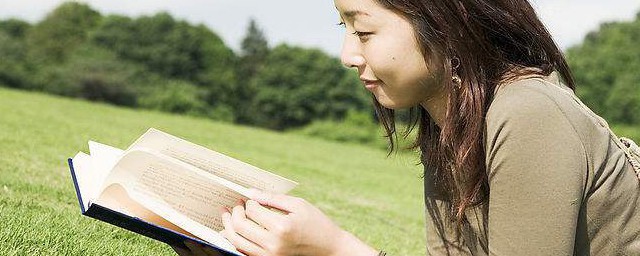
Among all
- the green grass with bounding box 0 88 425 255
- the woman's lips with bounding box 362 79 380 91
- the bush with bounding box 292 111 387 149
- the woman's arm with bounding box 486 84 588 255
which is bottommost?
the bush with bounding box 292 111 387 149

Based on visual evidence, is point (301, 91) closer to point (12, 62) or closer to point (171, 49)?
point (171, 49)

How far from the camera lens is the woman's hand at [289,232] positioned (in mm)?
1772

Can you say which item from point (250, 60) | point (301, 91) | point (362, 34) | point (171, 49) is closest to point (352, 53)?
point (362, 34)

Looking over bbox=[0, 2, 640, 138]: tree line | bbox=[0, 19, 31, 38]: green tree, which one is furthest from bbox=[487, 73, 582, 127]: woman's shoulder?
bbox=[0, 19, 31, 38]: green tree

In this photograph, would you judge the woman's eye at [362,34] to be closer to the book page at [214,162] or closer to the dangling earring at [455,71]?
the dangling earring at [455,71]

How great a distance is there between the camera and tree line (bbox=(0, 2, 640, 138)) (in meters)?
54.5

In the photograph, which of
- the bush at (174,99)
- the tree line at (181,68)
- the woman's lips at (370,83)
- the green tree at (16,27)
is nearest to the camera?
the woman's lips at (370,83)

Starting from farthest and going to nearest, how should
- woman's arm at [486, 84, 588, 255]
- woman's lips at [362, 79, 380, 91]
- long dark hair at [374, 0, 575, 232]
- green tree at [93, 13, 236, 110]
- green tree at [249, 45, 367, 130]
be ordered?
1. green tree at [93, 13, 236, 110]
2. green tree at [249, 45, 367, 130]
3. woman's lips at [362, 79, 380, 91]
4. long dark hair at [374, 0, 575, 232]
5. woman's arm at [486, 84, 588, 255]

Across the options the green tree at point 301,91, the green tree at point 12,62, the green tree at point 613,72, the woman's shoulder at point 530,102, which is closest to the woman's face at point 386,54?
the woman's shoulder at point 530,102

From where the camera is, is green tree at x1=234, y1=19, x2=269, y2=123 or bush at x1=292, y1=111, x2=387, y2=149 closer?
bush at x1=292, y1=111, x2=387, y2=149

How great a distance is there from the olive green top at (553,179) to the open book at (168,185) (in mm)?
582

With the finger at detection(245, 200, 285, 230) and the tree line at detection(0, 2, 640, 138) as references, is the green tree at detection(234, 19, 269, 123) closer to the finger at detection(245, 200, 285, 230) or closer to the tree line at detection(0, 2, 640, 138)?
the tree line at detection(0, 2, 640, 138)

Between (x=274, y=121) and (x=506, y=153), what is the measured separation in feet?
194

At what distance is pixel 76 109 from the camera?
723 inches
